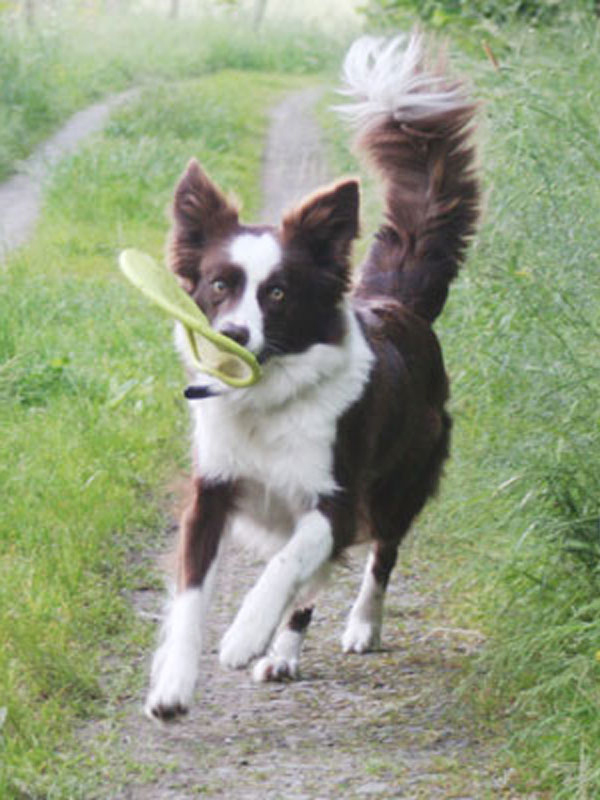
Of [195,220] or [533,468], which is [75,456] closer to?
[195,220]

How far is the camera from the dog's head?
4.04 m

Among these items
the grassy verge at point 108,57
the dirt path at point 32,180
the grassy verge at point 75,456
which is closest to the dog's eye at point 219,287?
the grassy verge at point 75,456

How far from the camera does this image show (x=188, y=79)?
2095cm

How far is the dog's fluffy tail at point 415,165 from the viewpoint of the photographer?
16.5 feet

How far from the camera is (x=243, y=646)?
3.67 meters

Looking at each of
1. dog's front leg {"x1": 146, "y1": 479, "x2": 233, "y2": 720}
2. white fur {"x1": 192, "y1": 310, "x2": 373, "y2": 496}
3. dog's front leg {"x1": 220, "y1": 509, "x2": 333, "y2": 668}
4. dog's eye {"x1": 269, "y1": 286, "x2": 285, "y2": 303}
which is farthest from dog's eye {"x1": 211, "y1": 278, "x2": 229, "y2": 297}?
dog's front leg {"x1": 220, "y1": 509, "x2": 333, "y2": 668}

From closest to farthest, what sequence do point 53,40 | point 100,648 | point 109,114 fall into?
1. point 100,648
2. point 109,114
3. point 53,40

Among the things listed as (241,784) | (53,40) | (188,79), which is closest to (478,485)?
(241,784)

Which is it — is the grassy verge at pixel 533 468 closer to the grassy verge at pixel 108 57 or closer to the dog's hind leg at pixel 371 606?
the dog's hind leg at pixel 371 606

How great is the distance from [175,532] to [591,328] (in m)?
2.17

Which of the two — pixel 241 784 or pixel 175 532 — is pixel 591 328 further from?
pixel 175 532

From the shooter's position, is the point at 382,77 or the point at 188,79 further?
the point at 188,79

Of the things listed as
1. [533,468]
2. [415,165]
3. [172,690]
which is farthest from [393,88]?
[172,690]

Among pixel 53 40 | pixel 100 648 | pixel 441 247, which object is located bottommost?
pixel 53 40
